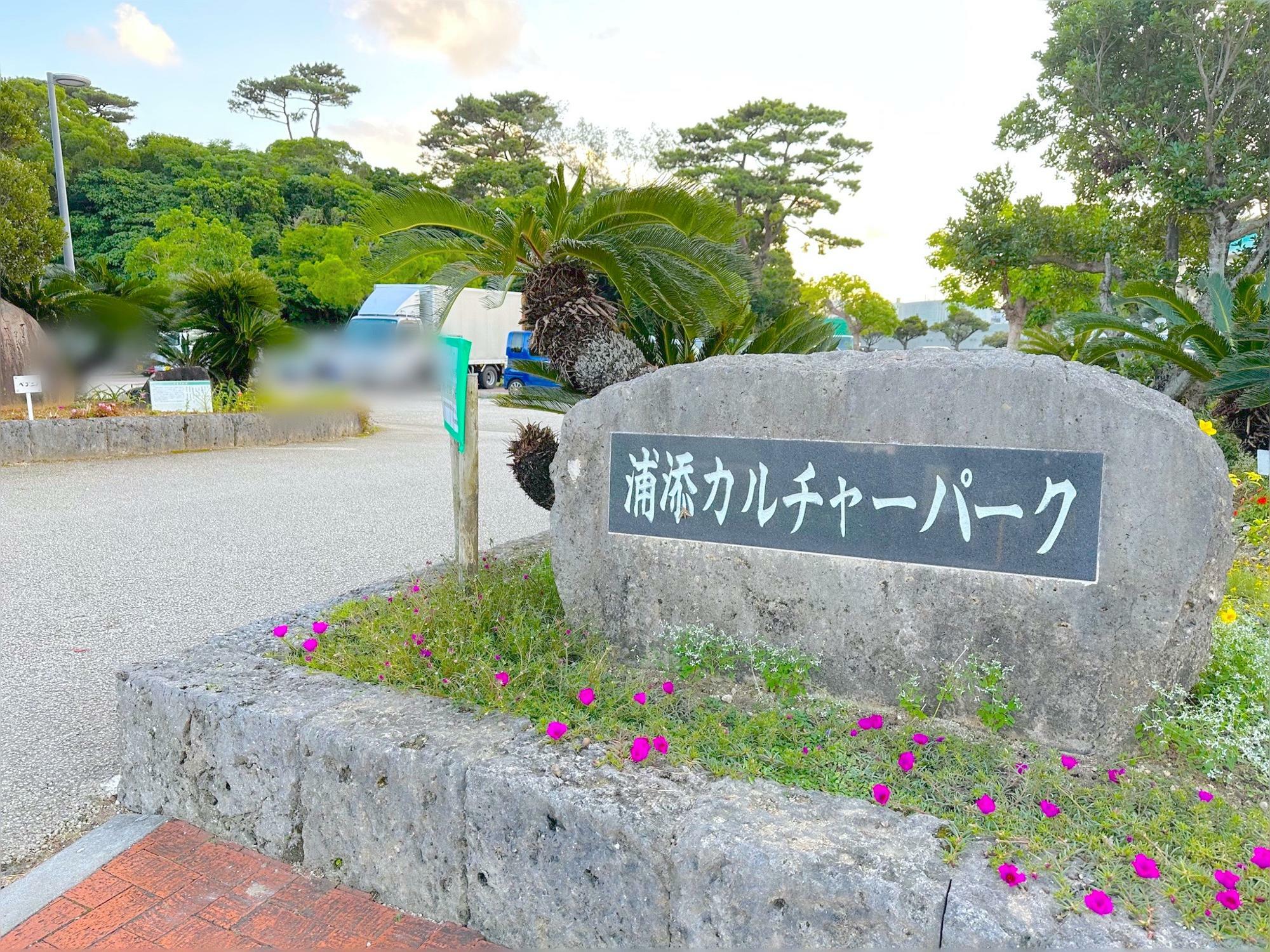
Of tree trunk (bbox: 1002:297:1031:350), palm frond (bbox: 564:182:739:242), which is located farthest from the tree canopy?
palm frond (bbox: 564:182:739:242)

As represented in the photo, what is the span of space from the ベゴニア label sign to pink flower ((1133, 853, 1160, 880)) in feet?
2.58

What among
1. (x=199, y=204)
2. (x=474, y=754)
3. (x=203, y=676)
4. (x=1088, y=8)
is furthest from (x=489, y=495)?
(x=199, y=204)

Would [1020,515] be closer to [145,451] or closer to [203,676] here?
[203,676]

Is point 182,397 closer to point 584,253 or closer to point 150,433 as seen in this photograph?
point 150,433

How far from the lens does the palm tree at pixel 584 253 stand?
435cm

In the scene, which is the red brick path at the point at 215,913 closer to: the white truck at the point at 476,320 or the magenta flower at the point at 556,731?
the magenta flower at the point at 556,731

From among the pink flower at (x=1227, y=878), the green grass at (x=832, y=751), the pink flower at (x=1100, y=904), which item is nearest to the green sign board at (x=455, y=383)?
the green grass at (x=832, y=751)

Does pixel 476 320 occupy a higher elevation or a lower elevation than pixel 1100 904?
higher

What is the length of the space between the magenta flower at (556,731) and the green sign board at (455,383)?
1.42 metres

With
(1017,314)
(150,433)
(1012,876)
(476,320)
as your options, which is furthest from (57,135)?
(1017,314)

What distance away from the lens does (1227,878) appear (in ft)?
5.72

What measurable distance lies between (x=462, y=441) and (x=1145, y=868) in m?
2.63

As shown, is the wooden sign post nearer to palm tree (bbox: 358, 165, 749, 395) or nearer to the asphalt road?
palm tree (bbox: 358, 165, 749, 395)

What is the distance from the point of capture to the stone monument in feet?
7.62
